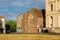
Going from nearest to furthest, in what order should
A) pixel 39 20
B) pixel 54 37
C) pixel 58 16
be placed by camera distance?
pixel 54 37 → pixel 58 16 → pixel 39 20

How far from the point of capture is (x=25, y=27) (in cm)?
5984

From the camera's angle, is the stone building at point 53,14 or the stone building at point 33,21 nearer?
the stone building at point 53,14

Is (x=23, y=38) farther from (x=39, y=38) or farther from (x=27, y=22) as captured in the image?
(x=27, y=22)

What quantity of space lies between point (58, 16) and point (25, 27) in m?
16.0

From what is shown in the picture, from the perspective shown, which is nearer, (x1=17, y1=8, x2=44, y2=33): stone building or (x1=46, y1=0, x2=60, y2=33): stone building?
(x1=46, y1=0, x2=60, y2=33): stone building

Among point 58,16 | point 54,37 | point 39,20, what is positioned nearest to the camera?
point 54,37

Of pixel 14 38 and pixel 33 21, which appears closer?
pixel 14 38

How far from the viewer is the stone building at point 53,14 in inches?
1823

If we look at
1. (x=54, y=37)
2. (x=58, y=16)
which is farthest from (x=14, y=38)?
(x=58, y=16)

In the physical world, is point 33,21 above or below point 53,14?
below

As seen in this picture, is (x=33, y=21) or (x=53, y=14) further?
(x=33, y=21)

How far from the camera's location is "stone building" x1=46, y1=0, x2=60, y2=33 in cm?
4631

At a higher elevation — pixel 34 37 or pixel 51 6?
pixel 51 6

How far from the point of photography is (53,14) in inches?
1875
